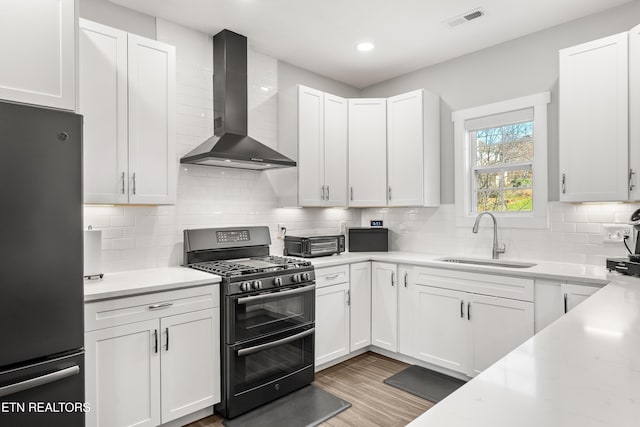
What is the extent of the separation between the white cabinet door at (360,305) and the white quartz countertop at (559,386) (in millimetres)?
2178

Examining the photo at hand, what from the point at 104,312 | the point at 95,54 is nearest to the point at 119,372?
the point at 104,312

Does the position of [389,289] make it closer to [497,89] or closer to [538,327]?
[538,327]

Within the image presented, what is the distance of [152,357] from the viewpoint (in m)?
2.20

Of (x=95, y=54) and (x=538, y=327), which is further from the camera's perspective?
(x=538, y=327)

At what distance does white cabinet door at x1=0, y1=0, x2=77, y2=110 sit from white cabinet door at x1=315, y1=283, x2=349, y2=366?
2.19 m

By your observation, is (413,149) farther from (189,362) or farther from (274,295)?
(189,362)

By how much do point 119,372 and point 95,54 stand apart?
73.8 inches

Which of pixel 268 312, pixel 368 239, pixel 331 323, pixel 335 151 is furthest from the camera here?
pixel 368 239

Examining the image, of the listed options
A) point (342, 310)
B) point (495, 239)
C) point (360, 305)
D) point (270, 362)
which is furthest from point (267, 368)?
point (495, 239)

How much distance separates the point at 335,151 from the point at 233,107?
1.12 metres

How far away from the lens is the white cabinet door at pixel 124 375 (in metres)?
1.99

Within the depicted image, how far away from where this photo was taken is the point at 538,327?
2.59 meters

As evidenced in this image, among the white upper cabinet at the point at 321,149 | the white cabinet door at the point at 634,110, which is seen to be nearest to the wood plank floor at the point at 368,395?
the white upper cabinet at the point at 321,149
